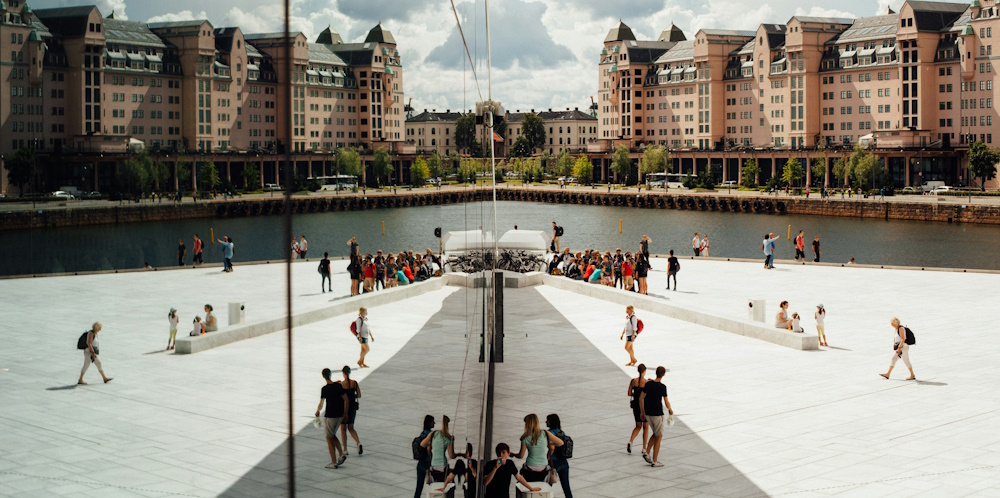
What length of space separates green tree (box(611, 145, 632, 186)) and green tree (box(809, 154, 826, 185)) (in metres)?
31.2

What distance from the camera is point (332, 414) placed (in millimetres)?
2875

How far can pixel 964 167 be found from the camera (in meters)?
110

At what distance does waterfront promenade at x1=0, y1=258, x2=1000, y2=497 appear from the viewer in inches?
85.6

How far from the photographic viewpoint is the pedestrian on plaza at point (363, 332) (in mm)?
3408

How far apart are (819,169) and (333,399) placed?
12119cm

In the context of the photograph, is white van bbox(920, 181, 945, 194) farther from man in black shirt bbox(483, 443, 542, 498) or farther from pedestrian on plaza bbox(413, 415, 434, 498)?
pedestrian on plaza bbox(413, 415, 434, 498)

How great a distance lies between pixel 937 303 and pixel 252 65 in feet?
88.5

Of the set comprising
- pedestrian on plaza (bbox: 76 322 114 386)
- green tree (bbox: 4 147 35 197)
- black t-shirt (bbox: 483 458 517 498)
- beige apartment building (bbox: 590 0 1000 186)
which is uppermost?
beige apartment building (bbox: 590 0 1000 186)

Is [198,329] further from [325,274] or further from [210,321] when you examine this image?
[325,274]

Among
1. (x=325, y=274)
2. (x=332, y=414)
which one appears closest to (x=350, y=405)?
(x=332, y=414)

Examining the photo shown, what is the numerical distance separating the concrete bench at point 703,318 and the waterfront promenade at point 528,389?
0.38 metres

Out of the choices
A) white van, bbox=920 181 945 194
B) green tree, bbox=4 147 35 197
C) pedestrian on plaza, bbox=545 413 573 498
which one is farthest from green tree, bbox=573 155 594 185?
green tree, bbox=4 147 35 197

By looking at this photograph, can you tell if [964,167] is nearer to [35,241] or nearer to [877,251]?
[877,251]

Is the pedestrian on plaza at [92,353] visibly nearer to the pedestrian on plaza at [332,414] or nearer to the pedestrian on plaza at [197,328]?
the pedestrian on plaza at [197,328]
